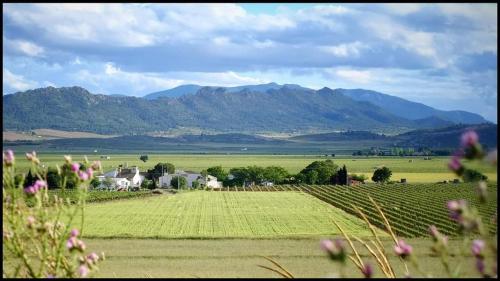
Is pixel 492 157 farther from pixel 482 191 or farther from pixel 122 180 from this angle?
pixel 122 180

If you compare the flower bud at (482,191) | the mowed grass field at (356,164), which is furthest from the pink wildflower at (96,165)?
the mowed grass field at (356,164)

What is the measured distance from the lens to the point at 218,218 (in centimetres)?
4391

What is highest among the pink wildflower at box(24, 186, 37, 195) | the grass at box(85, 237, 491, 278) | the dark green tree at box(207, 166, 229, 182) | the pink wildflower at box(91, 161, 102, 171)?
the pink wildflower at box(91, 161, 102, 171)

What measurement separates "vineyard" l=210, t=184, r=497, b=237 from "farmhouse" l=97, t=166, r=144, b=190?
23.3 metres

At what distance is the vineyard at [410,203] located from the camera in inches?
1476

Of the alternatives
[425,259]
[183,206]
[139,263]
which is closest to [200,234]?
[139,263]

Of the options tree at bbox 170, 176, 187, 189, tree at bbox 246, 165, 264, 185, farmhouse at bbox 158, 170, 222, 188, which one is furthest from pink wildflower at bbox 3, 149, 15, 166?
tree at bbox 246, 165, 264, 185

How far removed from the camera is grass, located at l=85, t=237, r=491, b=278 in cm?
2303

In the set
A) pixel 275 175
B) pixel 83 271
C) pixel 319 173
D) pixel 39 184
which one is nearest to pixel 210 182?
pixel 275 175

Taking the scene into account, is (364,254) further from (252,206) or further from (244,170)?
(244,170)

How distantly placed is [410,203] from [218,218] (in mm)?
17132

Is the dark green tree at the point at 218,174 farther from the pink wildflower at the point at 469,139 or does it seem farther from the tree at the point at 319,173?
the pink wildflower at the point at 469,139

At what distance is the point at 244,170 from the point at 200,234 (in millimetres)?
56138

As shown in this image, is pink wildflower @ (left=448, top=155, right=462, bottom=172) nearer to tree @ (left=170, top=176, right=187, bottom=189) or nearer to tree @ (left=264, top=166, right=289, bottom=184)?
tree @ (left=170, top=176, right=187, bottom=189)
